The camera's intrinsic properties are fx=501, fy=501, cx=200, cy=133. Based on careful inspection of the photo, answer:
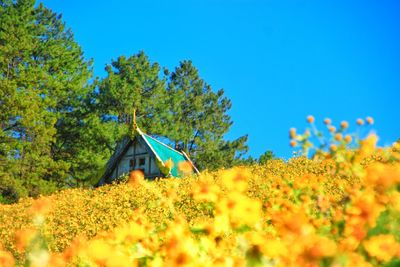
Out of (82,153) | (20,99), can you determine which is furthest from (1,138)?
(82,153)

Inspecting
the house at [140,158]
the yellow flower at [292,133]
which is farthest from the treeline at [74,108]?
the yellow flower at [292,133]

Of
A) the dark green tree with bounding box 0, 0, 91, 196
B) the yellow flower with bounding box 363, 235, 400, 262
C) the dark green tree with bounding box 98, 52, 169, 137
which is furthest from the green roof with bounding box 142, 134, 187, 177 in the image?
the yellow flower with bounding box 363, 235, 400, 262

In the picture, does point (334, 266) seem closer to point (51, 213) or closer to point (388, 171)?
point (388, 171)

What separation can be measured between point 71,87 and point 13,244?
65.5ft

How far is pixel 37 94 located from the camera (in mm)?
28594

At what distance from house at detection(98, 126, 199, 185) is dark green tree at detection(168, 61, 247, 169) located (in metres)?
11.6

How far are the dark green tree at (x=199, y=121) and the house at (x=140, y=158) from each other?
11581 millimetres

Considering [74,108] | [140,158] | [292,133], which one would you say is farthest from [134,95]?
[292,133]

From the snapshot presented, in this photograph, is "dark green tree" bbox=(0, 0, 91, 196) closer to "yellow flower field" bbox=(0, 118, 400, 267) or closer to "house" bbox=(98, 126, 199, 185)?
"house" bbox=(98, 126, 199, 185)

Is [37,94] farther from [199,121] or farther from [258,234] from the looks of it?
[258,234]

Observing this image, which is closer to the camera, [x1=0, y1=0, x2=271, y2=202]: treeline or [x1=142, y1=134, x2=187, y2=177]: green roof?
[x1=142, y1=134, x2=187, y2=177]: green roof

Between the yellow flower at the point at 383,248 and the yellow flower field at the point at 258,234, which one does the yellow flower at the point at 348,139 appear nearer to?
the yellow flower field at the point at 258,234

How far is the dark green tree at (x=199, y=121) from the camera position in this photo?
33.4 metres

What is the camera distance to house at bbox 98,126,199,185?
1997cm
